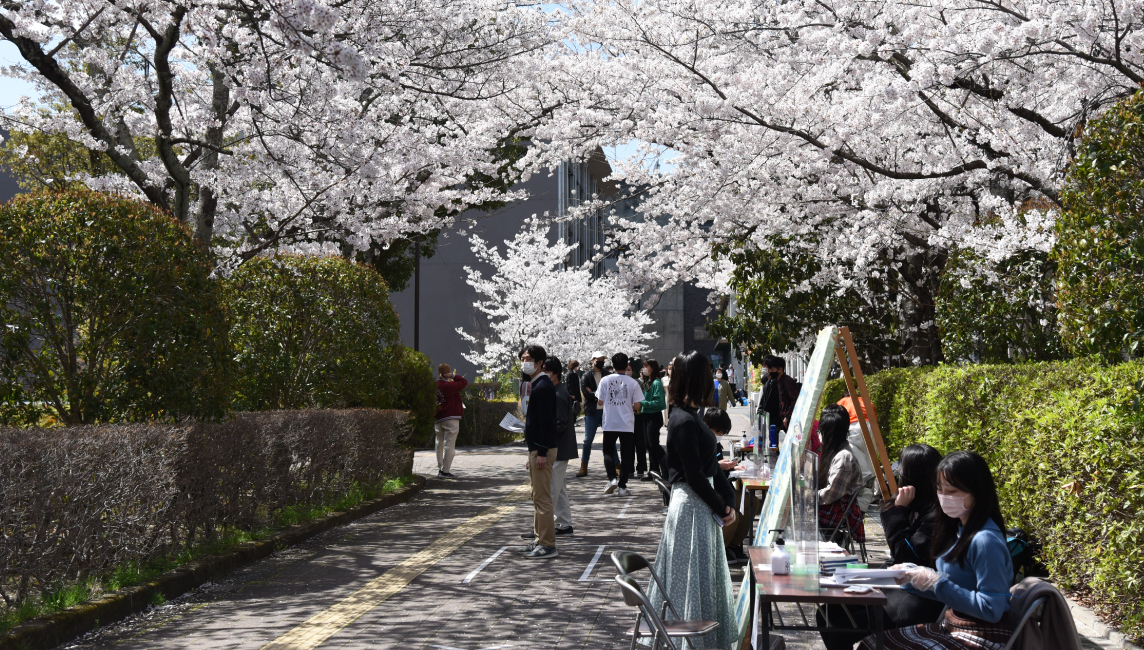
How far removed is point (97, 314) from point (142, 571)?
202 cm

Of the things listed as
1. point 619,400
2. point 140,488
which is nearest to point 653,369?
point 619,400

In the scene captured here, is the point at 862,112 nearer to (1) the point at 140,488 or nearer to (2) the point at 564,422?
(2) the point at 564,422

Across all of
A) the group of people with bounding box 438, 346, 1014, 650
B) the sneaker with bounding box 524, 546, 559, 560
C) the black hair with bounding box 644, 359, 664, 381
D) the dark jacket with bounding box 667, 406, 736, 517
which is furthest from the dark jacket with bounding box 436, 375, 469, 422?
the dark jacket with bounding box 667, 406, 736, 517

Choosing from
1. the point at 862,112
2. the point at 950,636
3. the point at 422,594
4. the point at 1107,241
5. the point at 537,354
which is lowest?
the point at 422,594

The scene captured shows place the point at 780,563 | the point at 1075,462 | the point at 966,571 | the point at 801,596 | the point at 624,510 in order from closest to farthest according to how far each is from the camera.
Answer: the point at 801,596 < the point at 966,571 < the point at 780,563 < the point at 1075,462 < the point at 624,510

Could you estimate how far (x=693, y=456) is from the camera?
4.97 metres

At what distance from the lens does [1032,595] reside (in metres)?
3.55

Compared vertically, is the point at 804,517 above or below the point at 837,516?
above

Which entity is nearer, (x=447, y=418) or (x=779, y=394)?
(x=779, y=394)

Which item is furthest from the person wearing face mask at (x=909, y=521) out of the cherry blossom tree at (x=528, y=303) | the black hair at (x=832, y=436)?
the cherry blossom tree at (x=528, y=303)

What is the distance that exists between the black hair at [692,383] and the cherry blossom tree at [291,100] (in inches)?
220

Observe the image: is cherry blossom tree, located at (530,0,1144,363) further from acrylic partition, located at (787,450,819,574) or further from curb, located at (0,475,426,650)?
curb, located at (0,475,426,650)

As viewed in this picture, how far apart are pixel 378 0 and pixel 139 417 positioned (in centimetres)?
590

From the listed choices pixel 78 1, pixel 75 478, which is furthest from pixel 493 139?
pixel 75 478
